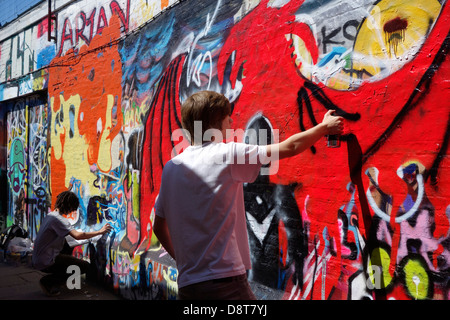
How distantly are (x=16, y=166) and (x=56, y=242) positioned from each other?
483 cm

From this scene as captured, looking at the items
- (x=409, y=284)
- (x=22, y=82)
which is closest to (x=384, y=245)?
(x=409, y=284)

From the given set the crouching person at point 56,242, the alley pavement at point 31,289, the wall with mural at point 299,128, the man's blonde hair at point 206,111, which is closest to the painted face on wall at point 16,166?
the alley pavement at point 31,289

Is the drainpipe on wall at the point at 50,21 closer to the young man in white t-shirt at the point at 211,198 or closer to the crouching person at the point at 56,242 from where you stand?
the crouching person at the point at 56,242

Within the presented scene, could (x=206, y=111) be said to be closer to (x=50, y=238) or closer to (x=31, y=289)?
(x=50, y=238)

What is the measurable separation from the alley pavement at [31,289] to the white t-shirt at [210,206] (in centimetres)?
361

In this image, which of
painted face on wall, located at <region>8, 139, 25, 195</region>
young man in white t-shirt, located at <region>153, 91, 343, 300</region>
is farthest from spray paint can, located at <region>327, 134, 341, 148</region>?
painted face on wall, located at <region>8, 139, 25, 195</region>

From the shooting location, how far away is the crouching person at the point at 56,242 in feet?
15.5

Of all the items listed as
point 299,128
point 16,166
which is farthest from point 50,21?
point 299,128

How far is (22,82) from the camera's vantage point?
827 cm

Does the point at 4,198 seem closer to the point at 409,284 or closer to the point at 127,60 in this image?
the point at 127,60

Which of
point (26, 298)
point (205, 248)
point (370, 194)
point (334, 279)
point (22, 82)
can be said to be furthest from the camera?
point (22, 82)

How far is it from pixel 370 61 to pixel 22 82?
802 cm

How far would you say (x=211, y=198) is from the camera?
184cm

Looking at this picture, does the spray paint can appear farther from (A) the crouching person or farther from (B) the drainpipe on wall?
(B) the drainpipe on wall
